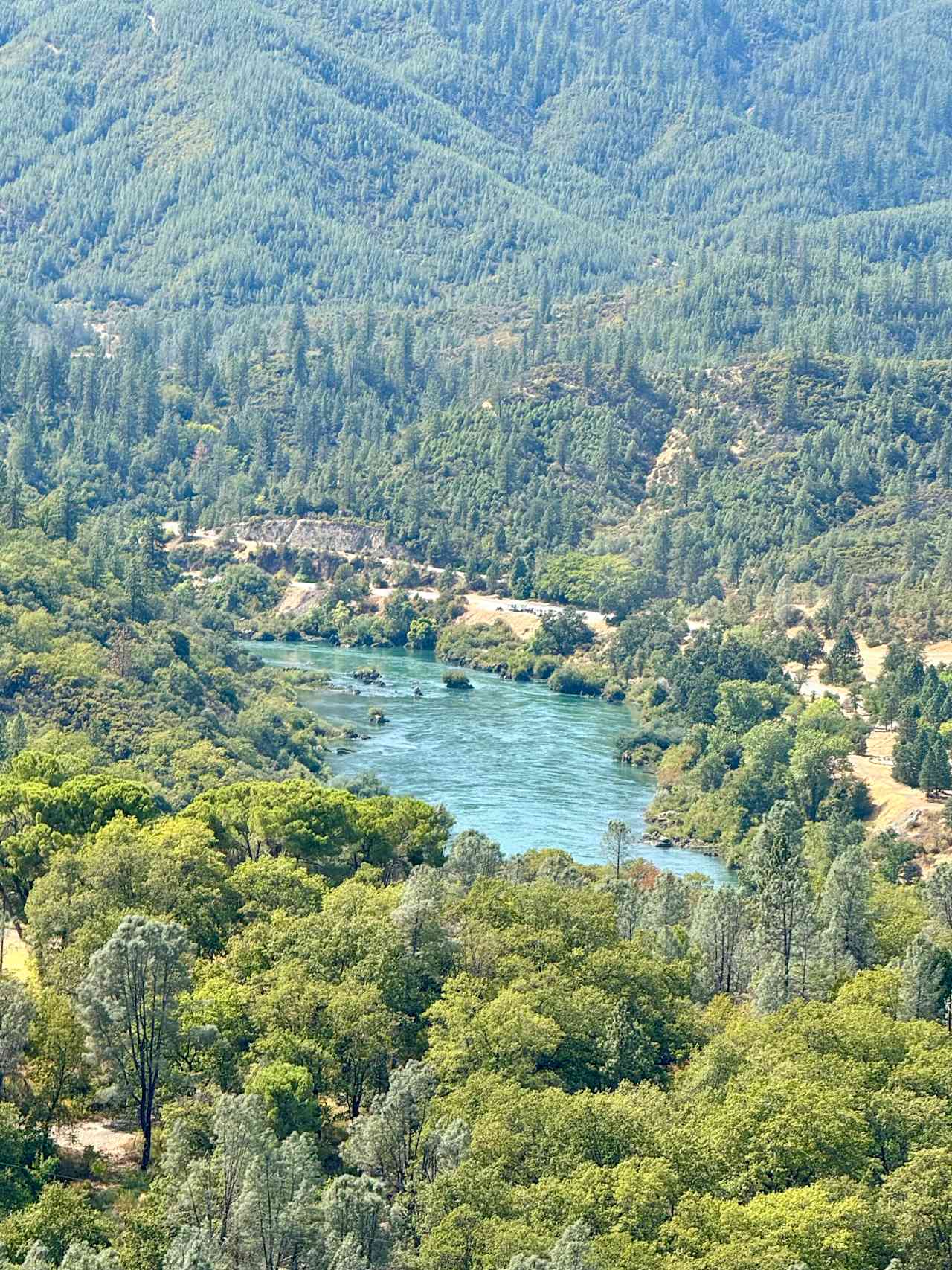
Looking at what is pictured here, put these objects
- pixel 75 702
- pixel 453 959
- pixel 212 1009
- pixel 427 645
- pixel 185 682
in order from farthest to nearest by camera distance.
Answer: pixel 427 645 → pixel 185 682 → pixel 75 702 → pixel 453 959 → pixel 212 1009

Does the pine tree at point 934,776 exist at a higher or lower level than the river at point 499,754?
higher

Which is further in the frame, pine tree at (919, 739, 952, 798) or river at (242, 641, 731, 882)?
pine tree at (919, 739, 952, 798)

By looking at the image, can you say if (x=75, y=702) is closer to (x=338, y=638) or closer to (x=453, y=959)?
(x=453, y=959)

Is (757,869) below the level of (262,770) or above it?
above

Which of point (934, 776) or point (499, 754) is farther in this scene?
point (499, 754)

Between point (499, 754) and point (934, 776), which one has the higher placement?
point (934, 776)

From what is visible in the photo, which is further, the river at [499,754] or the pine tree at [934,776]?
the pine tree at [934,776]

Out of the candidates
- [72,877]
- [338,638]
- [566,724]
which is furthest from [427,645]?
[72,877]

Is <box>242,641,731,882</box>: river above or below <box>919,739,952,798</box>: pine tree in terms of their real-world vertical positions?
below
